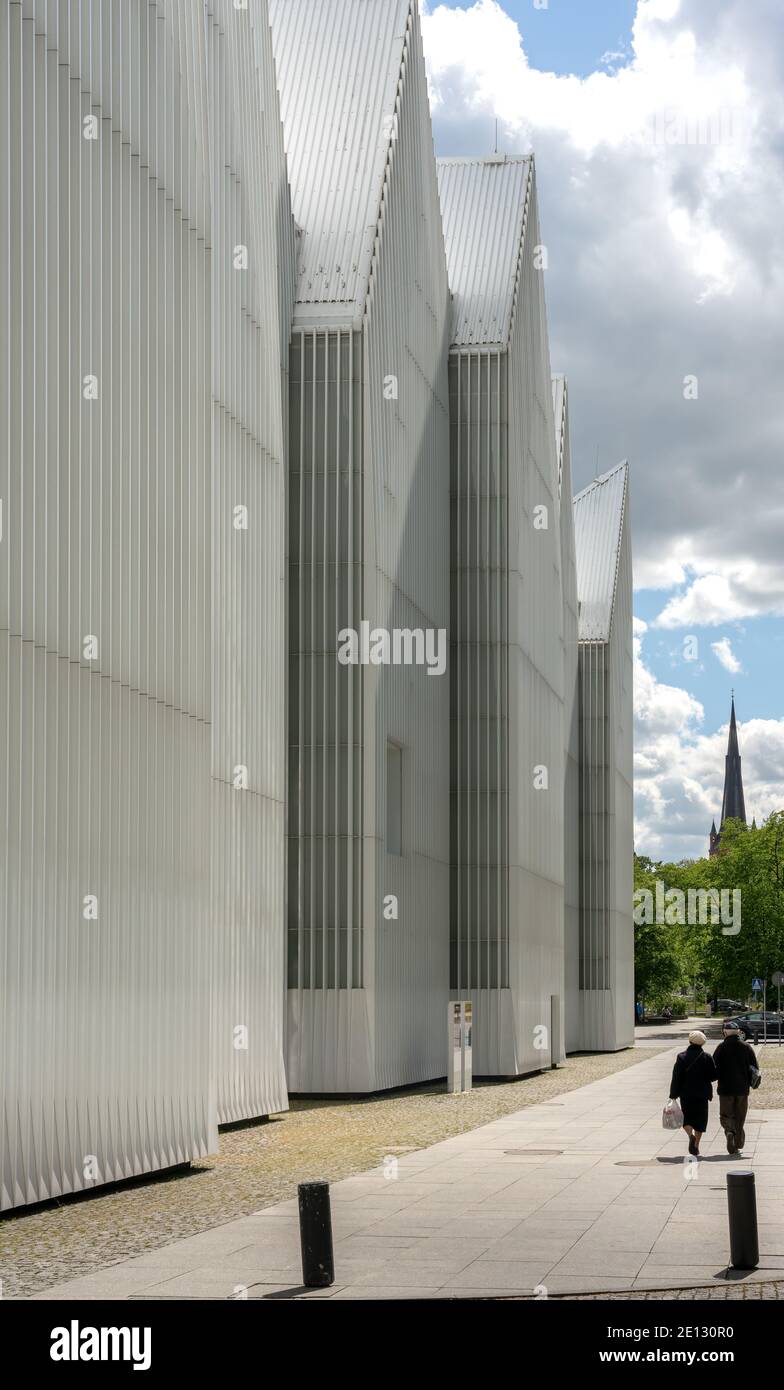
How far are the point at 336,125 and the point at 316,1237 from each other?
1030 inches

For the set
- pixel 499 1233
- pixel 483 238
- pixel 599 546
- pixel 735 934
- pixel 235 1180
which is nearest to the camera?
pixel 499 1233

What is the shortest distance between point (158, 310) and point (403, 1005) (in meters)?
17.1

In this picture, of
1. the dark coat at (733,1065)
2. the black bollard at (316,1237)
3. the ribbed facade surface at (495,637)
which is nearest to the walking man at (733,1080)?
the dark coat at (733,1065)

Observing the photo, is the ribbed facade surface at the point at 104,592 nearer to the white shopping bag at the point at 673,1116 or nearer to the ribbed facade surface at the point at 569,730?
the white shopping bag at the point at 673,1116

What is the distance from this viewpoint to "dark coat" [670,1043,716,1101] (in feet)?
62.8

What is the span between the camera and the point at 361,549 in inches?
1170

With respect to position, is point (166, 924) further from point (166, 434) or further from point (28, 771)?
point (166, 434)

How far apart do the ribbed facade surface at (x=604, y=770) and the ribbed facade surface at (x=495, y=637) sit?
615 inches

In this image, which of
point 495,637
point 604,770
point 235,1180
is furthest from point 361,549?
point 604,770

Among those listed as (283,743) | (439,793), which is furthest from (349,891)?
(439,793)

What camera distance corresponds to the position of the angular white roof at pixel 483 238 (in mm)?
39844

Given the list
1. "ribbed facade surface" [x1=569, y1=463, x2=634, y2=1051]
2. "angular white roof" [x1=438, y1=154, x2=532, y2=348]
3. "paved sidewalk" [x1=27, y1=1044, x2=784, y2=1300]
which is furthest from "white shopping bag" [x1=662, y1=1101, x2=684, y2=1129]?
"ribbed facade surface" [x1=569, y1=463, x2=634, y2=1051]

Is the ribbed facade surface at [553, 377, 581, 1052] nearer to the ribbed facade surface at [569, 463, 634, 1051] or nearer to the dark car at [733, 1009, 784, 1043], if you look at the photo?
the ribbed facade surface at [569, 463, 634, 1051]

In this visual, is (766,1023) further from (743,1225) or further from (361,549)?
(743,1225)
